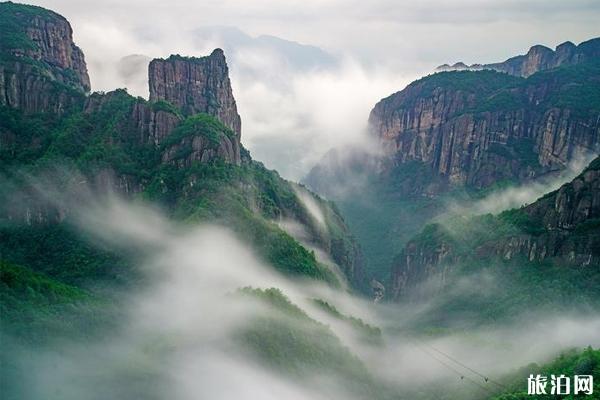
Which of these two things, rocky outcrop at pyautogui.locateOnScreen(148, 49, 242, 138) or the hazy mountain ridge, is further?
rocky outcrop at pyautogui.locateOnScreen(148, 49, 242, 138)

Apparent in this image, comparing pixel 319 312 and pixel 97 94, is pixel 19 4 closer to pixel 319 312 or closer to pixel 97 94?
pixel 97 94

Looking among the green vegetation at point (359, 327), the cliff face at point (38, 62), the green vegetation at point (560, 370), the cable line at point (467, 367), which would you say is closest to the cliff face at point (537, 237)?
the cable line at point (467, 367)

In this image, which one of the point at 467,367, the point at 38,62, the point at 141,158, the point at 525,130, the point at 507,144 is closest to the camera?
the point at 467,367

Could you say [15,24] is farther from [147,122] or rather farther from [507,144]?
[507,144]

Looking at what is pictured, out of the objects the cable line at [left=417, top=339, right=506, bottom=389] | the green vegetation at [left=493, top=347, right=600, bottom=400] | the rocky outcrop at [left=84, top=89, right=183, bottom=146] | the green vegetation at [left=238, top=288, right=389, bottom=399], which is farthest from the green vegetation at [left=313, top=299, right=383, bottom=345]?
the rocky outcrop at [left=84, top=89, right=183, bottom=146]

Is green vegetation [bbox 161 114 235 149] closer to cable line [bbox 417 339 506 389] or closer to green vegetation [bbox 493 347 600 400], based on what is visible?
cable line [bbox 417 339 506 389]

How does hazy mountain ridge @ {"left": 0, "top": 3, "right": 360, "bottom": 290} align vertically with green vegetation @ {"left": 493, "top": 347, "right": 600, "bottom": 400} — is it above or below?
above

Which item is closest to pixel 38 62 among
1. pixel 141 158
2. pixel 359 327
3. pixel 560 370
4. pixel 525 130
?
pixel 141 158
